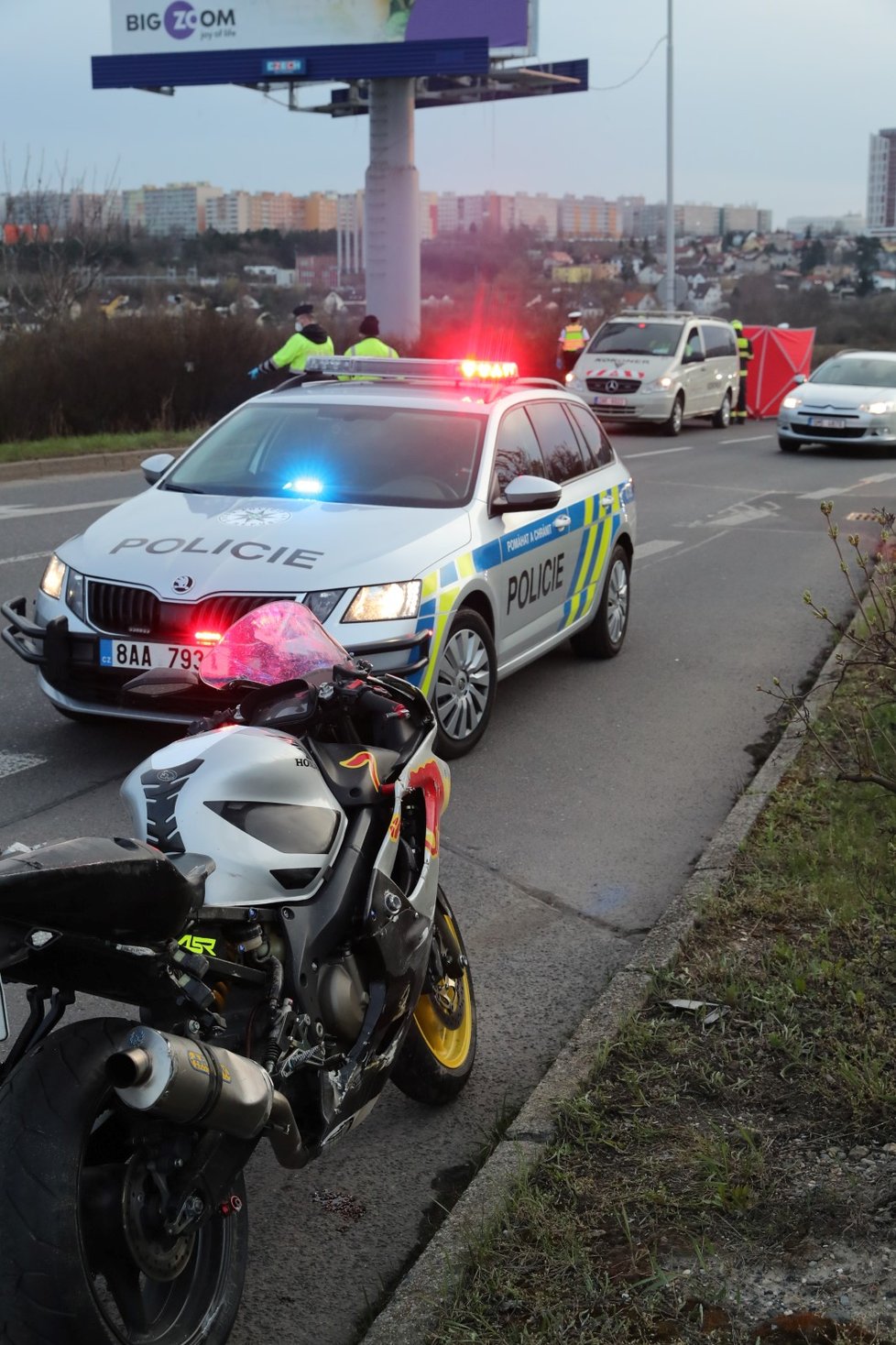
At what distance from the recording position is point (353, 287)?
6544 cm

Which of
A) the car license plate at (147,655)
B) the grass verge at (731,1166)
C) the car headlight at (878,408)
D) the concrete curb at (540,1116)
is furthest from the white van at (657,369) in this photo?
the grass verge at (731,1166)

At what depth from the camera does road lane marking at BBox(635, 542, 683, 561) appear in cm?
1385

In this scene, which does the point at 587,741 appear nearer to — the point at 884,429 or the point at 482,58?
the point at 884,429

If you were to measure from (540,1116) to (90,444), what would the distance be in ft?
54.0

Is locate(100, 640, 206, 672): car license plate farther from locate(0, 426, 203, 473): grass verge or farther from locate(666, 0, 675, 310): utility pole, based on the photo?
locate(666, 0, 675, 310): utility pole

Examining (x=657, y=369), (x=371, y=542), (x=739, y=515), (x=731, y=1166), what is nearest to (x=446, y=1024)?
(x=731, y=1166)

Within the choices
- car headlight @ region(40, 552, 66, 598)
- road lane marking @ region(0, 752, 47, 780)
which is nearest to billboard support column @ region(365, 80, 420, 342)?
car headlight @ region(40, 552, 66, 598)

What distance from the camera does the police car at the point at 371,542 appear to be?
21.4 ft

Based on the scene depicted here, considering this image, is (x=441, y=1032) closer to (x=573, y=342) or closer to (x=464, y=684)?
(x=464, y=684)

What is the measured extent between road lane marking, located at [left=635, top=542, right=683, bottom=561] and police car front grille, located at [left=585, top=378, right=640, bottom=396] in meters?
11.5

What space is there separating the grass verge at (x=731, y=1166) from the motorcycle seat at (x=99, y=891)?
1100mm

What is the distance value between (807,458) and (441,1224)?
20.9m

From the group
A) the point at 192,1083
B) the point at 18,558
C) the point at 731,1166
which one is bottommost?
the point at 731,1166

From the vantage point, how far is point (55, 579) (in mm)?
6941
